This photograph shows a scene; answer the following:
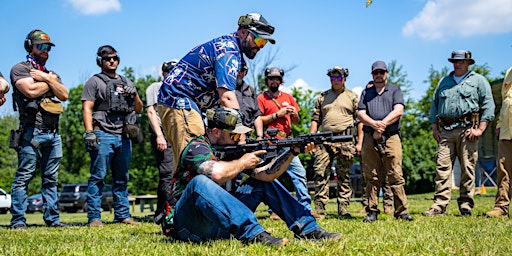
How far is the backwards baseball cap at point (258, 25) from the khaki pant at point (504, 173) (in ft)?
15.7

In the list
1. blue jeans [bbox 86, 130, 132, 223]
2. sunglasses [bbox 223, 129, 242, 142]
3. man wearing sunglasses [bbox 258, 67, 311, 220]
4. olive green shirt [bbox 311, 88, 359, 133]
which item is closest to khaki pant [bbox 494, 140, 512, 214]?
olive green shirt [bbox 311, 88, 359, 133]

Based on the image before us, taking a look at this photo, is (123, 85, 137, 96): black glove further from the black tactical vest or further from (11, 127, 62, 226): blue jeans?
(11, 127, 62, 226): blue jeans

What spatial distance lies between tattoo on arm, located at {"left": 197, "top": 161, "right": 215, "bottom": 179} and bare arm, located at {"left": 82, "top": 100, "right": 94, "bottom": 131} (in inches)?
157

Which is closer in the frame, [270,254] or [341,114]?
[270,254]

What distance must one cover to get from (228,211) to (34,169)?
4.45 metres

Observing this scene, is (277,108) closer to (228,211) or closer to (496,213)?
→ (496,213)

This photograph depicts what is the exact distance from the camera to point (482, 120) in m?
8.25

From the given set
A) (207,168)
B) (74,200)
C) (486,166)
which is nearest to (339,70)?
(207,168)

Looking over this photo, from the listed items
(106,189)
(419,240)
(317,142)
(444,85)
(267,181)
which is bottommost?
(106,189)

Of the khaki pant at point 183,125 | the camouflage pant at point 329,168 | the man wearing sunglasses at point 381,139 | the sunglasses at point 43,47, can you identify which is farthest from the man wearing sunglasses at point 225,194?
the camouflage pant at point 329,168

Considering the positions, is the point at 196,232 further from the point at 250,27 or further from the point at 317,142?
the point at 250,27

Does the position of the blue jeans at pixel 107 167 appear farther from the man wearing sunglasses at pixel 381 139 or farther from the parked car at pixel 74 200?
the parked car at pixel 74 200

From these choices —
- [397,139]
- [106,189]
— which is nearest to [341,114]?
[397,139]

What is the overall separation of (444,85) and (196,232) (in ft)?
18.9
